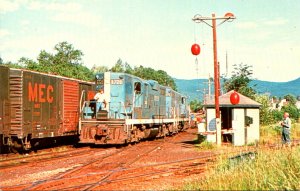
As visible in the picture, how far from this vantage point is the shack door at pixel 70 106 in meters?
18.9

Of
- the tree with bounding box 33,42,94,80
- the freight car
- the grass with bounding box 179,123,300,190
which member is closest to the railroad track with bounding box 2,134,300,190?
the grass with bounding box 179,123,300,190

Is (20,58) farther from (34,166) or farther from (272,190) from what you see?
(272,190)

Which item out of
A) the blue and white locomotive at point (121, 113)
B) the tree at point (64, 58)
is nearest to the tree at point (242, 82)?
the blue and white locomotive at point (121, 113)

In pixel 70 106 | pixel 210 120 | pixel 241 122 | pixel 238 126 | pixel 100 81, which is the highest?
pixel 100 81

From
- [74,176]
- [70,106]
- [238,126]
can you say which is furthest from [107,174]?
[238,126]

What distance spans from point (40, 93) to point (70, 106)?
2.99 meters

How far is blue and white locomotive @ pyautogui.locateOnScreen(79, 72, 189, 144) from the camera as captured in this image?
18078 mm

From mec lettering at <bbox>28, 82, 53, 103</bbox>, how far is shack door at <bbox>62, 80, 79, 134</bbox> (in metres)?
1.28

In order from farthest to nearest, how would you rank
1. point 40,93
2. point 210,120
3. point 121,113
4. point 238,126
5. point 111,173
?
point 210,120 < point 238,126 < point 121,113 < point 40,93 < point 111,173

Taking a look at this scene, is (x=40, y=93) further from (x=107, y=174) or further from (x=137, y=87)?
(x=107, y=174)

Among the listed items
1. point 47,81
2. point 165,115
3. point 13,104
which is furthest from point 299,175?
point 165,115

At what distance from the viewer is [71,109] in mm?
19734

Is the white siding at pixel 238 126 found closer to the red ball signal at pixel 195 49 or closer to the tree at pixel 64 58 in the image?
the red ball signal at pixel 195 49

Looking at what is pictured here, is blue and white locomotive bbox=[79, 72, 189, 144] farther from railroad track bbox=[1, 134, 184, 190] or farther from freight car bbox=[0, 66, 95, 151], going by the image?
railroad track bbox=[1, 134, 184, 190]
